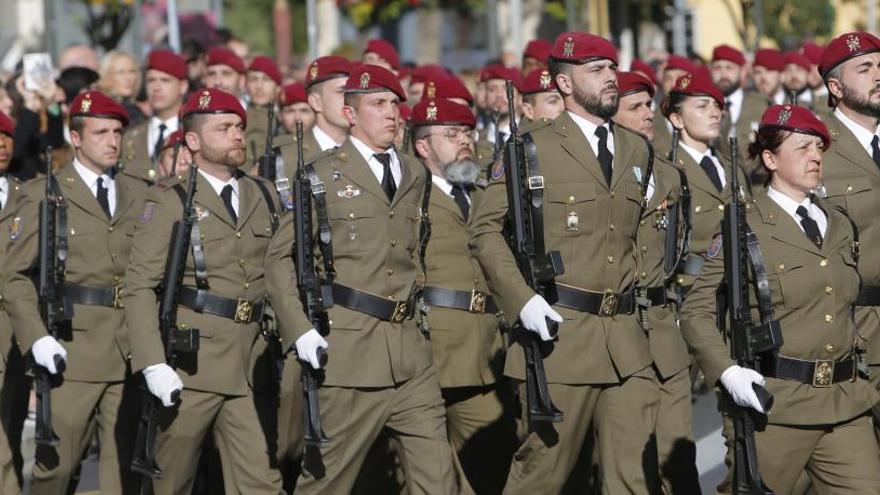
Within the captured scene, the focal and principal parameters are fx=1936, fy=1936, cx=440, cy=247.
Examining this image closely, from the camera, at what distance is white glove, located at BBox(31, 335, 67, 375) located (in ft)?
29.1

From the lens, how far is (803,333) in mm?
7406

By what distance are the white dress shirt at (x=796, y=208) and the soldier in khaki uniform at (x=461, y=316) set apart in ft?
7.10

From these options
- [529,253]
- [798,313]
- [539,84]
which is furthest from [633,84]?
[798,313]

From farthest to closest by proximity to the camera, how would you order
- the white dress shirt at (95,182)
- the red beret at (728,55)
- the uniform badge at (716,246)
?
1. the red beret at (728,55)
2. the white dress shirt at (95,182)
3. the uniform badge at (716,246)

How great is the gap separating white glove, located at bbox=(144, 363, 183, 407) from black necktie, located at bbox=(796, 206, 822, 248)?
271 cm

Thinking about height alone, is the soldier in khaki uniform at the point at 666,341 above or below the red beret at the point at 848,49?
below

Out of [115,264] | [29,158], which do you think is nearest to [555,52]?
[115,264]

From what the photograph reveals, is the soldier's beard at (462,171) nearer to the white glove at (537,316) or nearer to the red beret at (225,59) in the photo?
the white glove at (537,316)

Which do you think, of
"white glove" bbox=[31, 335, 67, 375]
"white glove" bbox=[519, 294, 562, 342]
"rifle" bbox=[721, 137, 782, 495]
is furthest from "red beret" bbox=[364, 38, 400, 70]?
"rifle" bbox=[721, 137, 782, 495]

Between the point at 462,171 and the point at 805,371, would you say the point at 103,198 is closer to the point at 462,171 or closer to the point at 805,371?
the point at 462,171

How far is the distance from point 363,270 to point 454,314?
146 centimetres

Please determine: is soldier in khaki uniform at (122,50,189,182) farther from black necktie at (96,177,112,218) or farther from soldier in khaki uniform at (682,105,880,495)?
soldier in khaki uniform at (682,105,880,495)

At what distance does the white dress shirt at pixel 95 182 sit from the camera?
368 inches

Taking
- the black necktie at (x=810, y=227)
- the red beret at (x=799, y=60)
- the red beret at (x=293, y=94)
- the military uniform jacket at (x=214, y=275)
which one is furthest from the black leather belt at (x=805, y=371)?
the red beret at (x=799, y=60)
